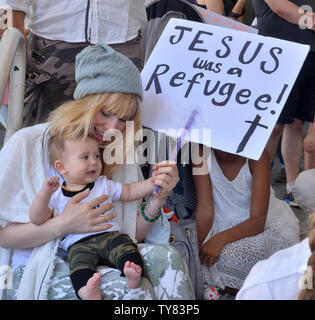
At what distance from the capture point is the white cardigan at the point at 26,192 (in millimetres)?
1604

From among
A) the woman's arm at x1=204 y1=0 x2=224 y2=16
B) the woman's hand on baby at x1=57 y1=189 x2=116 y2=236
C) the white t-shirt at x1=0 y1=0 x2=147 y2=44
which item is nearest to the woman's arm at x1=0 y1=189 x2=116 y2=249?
the woman's hand on baby at x1=57 y1=189 x2=116 y2=236

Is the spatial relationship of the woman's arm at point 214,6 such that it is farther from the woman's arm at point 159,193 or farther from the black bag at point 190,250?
the woman's arm at point 159,193

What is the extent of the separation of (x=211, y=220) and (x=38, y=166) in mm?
796

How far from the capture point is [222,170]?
2365mm

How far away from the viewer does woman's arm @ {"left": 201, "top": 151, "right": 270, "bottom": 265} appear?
2.21m

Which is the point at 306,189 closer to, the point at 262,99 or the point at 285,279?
the point at 262,99

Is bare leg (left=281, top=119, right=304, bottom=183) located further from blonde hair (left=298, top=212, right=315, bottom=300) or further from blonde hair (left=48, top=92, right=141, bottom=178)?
blonde hair (left=298, top=212, right=315, bottom=300)

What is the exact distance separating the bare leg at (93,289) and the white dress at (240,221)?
0.74 metres

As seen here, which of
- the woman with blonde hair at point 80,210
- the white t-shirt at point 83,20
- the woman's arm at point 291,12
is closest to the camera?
the woman with blonde hair at point 80,210

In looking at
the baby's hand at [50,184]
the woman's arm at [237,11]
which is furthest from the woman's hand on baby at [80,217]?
the woman's arm at [237,11]

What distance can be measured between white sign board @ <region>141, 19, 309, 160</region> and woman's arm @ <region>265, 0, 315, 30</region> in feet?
3.07

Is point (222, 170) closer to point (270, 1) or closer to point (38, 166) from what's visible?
point (38, 166)
